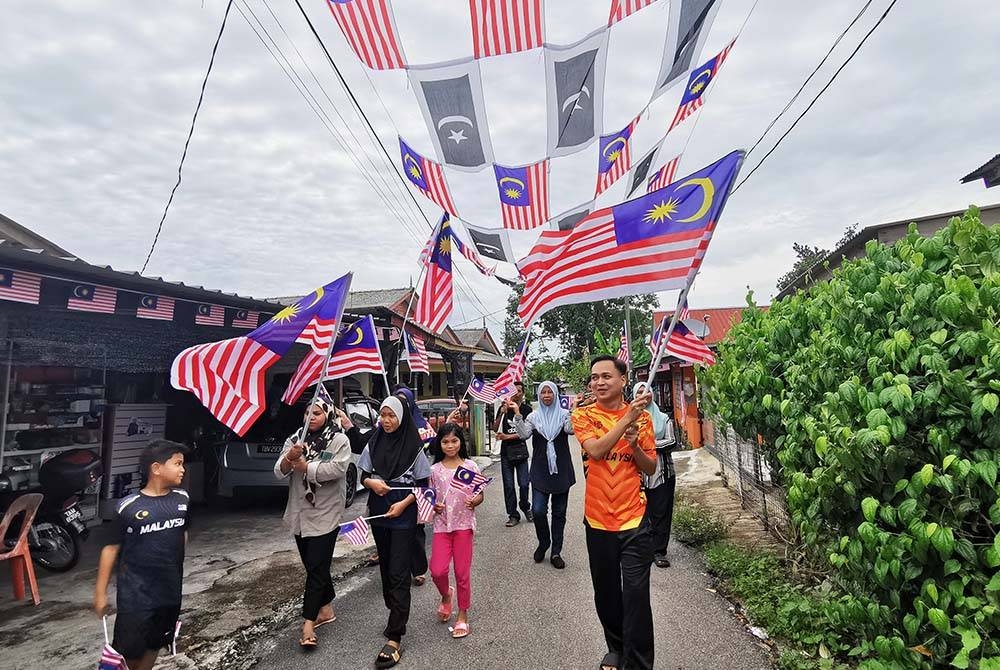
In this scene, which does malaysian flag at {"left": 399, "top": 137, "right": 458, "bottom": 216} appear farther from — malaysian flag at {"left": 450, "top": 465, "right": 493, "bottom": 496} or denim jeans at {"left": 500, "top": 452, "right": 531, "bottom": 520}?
malaysian flag at {"left": 450, "top": 465, "right": 493, "bottom": 496}

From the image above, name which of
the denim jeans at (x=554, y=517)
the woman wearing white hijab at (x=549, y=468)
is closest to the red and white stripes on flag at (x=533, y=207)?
the woman wearing white hijab at (x=549, y=468)

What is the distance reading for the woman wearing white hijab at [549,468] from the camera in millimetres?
5762

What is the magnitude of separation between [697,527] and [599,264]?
4139 mm

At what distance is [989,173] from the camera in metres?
8.65

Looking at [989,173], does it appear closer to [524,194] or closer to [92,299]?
[524,194]

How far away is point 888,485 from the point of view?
264cm

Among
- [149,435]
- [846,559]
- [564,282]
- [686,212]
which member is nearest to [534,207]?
[564,282]

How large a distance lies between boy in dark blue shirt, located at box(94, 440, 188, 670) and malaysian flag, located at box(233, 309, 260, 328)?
4.52 metres

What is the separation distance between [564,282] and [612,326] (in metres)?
37.4

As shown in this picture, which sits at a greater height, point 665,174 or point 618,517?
point 665,174

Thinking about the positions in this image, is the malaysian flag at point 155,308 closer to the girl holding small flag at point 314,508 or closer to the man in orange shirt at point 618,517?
the girl holding small flag at point 314,508

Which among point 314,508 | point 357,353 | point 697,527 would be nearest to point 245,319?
point 357,353

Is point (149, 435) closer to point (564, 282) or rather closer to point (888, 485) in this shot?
Result: point (564, 282)

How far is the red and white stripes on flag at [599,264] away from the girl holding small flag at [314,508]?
6.36 feet
